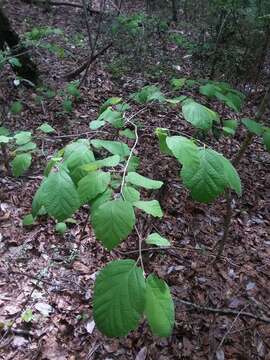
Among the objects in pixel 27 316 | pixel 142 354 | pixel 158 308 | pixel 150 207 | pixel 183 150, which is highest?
pixel 183 150

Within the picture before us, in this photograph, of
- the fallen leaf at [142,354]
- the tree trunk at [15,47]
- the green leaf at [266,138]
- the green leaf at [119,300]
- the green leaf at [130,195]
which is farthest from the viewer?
the tree trunk at [15,47]

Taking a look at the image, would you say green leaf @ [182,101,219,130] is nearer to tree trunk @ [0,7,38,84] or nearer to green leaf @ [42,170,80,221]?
green leaf @ [42,170,80,221]

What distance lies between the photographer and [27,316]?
8.61 feet

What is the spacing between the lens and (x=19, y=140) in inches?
61.6

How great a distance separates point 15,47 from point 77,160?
4.57m

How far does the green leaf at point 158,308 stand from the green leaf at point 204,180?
A: 31cm

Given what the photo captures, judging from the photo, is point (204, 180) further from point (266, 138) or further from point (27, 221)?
point (27, 221)

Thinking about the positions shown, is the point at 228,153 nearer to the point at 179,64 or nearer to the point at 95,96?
Answer: the point at 95,96

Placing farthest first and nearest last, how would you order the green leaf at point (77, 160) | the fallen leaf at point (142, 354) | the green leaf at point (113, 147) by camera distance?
the fallen leaf at point (142, 354) < the green leaf at point (113, 147) < the green leaf at point (77, 160)

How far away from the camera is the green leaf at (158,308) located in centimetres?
96

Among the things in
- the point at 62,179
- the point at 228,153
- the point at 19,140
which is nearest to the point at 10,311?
the point at 19,140

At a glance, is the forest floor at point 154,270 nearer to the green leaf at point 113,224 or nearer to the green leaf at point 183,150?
the green leaf at point 183,150

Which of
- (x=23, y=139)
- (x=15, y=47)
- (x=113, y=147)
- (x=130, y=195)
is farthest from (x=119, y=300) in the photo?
(x=15, y=47)

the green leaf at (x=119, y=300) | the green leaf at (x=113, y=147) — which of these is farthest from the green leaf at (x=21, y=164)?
the green leaf at (x=119, y=300)
